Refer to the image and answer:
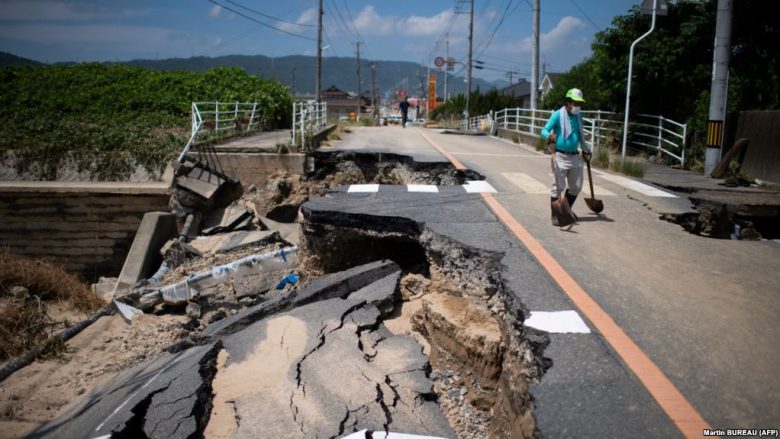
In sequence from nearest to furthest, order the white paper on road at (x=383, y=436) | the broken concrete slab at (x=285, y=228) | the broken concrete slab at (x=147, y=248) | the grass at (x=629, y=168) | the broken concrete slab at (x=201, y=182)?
the white paper on road at (x=383, y=436) → the broken concrete slab at (x=147, y=248) → the grass at (x=629, y=168) → the broken concrete slab at (x=285, y=228) → the broken concrete slab at (x=201, y=182)

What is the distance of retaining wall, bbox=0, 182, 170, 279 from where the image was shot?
1316cm

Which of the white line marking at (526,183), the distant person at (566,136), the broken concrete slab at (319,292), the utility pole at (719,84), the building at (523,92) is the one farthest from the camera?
the building at (523,92)

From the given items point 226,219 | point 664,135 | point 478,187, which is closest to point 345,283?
point 478,187

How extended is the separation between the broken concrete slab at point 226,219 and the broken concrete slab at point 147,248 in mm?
774

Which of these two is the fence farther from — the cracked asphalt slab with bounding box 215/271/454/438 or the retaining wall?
the retaining wall

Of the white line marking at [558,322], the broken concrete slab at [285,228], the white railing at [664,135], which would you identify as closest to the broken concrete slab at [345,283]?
the white line marking at [558,322]

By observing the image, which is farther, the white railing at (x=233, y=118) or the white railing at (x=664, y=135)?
the white railing at (x=233, y=118)

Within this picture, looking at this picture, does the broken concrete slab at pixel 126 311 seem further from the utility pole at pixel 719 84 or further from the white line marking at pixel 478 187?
the utility pole at pixel 719 84

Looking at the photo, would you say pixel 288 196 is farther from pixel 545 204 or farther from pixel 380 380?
pixel 380 380

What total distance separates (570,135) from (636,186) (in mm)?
3849

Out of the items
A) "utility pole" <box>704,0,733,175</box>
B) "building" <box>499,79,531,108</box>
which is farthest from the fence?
"building" <box>499,79,531,108</box>

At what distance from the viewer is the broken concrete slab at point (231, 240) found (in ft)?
36.9

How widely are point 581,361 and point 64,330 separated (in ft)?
25.1

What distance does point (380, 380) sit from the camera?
4242 millimetres
